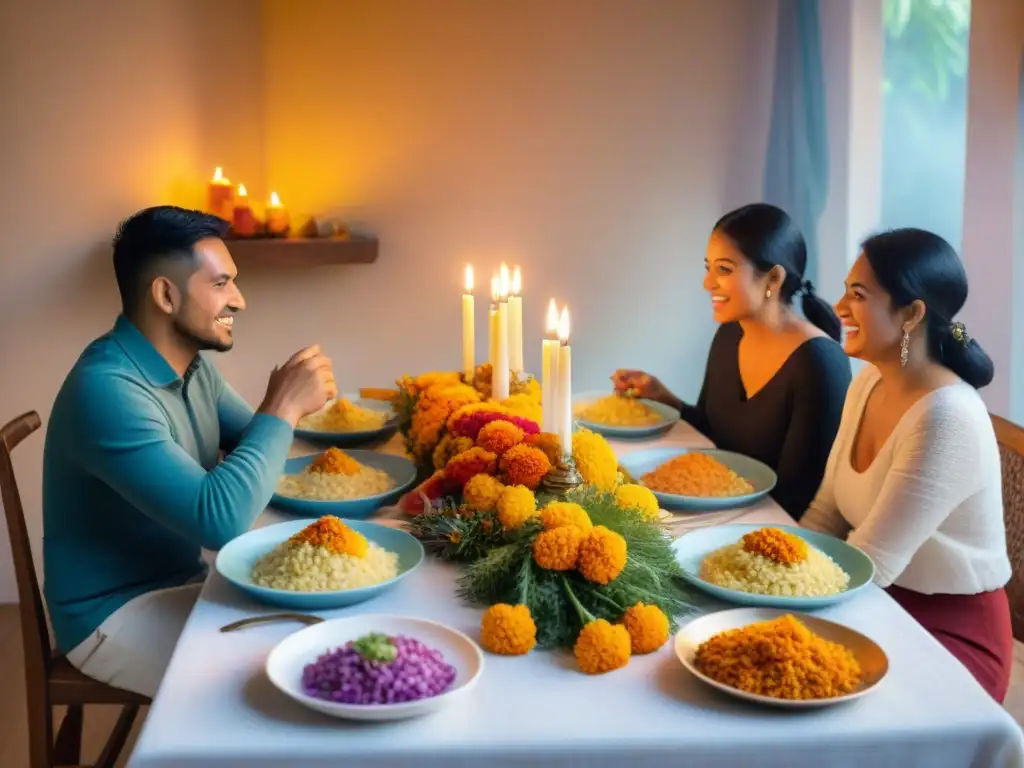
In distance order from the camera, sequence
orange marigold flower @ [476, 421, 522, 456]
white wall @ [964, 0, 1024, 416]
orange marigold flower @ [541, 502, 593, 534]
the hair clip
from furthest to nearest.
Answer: white wall @ [964, 0, 1024, 416]
the hair clip
orange marigold flower @ [476, 421, 522, 456]
orange marigold flower @ [541, 502, 593, 534]

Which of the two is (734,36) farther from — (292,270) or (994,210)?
(292,270)

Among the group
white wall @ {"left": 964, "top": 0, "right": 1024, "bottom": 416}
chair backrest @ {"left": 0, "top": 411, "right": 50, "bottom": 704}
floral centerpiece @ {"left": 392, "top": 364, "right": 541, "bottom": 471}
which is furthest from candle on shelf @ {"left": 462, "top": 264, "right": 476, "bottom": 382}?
white wall @ {"left": 964, "top": 0, "right": 1024, "bottom": 416}

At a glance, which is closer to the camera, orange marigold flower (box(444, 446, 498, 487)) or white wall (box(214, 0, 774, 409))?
orange marigold flower (box(444, 446, 498, 487))

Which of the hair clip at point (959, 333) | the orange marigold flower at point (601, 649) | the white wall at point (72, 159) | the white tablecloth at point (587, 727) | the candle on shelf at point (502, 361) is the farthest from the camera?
the white wall at point (72, 159)

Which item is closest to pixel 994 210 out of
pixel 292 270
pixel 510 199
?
pixel 510 199

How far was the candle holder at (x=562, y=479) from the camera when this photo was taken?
5.27 ft

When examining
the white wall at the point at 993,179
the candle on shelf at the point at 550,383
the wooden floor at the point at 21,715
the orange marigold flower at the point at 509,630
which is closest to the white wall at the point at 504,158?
the white wall at the point at 993,179

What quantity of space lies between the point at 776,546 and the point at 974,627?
629mm

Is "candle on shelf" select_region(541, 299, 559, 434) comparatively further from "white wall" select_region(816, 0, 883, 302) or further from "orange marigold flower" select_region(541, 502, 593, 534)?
"white wall" select_region(816, 0, 883, 302)

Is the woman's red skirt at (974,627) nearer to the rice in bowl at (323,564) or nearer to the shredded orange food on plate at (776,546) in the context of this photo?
the shredded orange food on plate at (776,546)

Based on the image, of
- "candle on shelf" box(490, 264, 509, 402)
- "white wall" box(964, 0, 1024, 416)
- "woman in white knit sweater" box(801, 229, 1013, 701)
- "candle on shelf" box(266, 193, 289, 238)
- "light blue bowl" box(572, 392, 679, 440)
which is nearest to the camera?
"woman in white knit sweater" box(801, 229, 1013, 701)

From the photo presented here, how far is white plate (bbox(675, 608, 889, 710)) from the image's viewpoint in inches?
45.8

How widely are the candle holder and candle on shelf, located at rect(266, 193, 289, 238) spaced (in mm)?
2391

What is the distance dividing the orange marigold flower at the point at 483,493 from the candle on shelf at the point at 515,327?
78 cm
